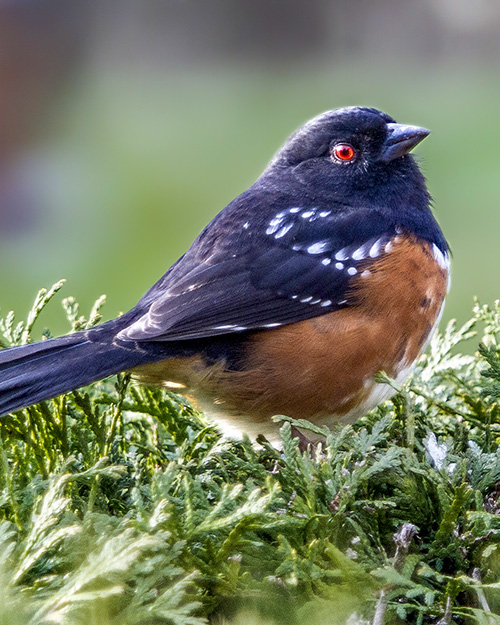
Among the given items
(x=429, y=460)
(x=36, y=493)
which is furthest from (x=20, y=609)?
(x=429, y=460)

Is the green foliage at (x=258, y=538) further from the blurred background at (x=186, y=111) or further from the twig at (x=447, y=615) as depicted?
the blurred background at (x=186, y=111)

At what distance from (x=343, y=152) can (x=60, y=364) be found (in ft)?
3.56

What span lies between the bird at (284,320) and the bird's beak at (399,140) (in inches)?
6.8

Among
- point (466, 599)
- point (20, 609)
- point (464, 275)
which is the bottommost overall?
point (464, 275)

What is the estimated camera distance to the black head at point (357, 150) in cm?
234

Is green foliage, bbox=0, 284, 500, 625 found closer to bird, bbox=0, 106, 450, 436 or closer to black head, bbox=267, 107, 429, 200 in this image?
bird, bbox=0, 106, 450, 436

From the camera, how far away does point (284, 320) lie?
2057 millimetres

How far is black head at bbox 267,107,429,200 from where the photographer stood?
2338mm

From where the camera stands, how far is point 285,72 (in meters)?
8.80

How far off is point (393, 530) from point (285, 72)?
8.02 metres

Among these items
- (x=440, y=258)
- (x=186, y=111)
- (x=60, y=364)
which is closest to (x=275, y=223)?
(x=440, y=258)

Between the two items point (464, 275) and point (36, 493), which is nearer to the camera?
point (36, 493)

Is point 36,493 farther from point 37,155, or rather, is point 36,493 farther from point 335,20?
point 335,20

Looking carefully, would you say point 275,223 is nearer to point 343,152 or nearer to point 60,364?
point 343,152
